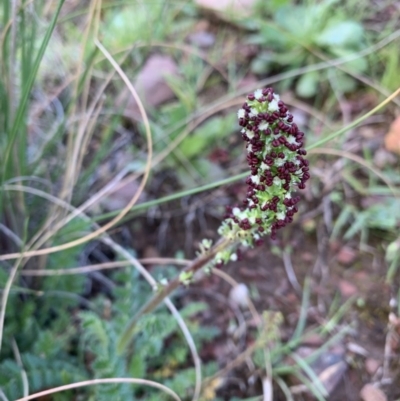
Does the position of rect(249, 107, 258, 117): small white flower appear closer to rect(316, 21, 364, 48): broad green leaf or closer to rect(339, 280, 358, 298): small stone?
rect(339, 280, 358, 298): small stone

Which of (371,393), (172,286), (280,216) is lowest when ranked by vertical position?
(371,393)

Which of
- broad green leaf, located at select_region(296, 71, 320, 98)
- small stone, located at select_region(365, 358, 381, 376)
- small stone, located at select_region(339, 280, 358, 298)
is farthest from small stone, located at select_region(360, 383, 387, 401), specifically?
broad green leaf, located at select_region(296, 71, 320, 98)

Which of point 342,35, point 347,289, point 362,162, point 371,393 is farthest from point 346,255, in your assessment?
point 342,35

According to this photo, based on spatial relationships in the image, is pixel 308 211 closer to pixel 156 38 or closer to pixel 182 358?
pixel 182 358

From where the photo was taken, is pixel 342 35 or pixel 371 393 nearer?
pixel 371 393

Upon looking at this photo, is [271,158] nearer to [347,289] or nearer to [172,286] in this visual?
[172,286]

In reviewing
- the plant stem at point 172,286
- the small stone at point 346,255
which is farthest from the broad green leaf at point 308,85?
the plant stem at point 172,286

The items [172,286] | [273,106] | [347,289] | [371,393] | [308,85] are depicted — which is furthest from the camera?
[308,85]

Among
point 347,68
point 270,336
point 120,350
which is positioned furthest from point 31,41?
point 347,68
